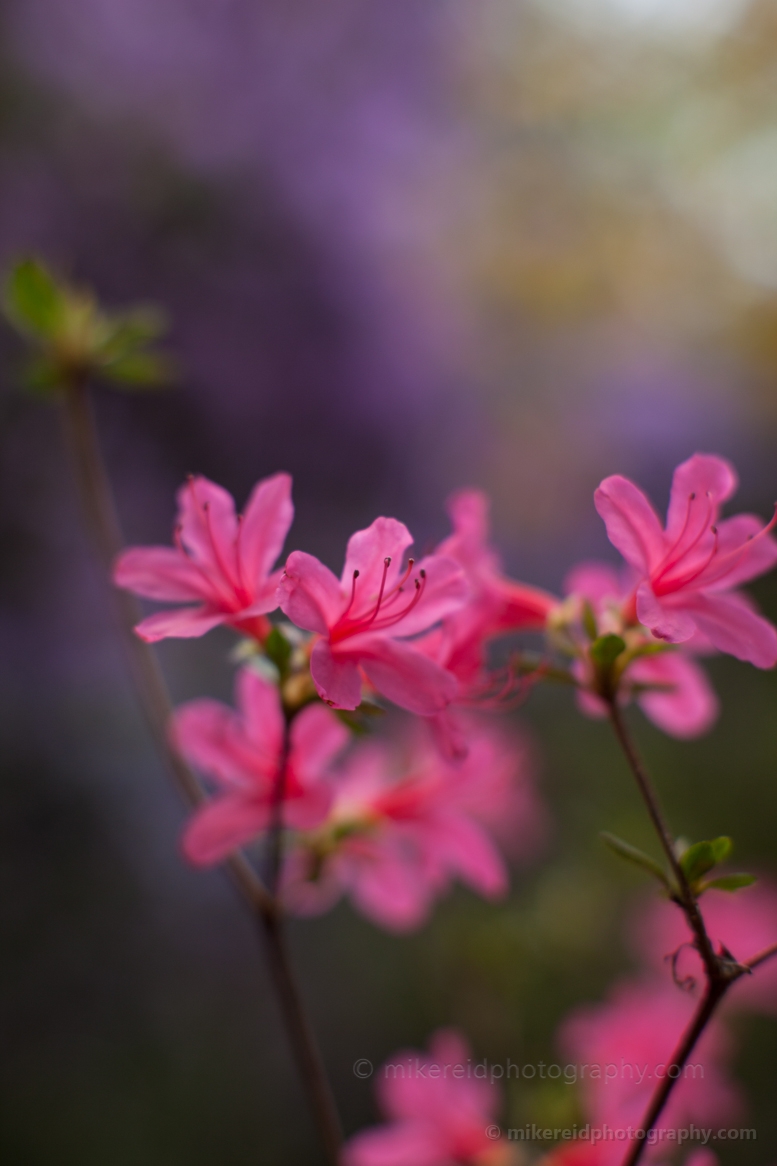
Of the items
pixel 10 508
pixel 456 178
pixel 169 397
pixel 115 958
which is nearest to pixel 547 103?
pixel 456 178

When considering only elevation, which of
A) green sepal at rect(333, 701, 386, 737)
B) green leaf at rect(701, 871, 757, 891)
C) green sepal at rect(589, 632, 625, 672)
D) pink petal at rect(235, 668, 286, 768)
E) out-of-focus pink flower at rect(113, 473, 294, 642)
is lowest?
green leaf at rect(701, 871, 757, 891)

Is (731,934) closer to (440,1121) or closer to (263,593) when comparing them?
(440,1121)

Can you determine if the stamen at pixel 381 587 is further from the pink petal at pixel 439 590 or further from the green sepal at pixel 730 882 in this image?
the green sepal at pixel 730 882

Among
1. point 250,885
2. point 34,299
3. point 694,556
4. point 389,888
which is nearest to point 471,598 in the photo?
point 694,556

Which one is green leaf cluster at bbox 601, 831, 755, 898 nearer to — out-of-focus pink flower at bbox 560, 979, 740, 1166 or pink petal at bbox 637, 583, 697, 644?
pink petal at bbox 637, 583, 697, 644

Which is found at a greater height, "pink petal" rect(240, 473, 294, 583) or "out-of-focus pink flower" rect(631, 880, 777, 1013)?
"pink petal" rect(240, 473, 294, 583)

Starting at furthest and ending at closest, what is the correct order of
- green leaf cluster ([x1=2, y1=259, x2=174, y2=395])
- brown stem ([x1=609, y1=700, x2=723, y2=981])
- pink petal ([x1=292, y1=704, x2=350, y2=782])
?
green leaf cluster ([x1=2, y1=259, x2=174, y2=395]) < pink petal ([x1=292, y1=704, x2=350, y2=782]) < brown stem ([x1=609, y1=700, x2=723, y2=981])

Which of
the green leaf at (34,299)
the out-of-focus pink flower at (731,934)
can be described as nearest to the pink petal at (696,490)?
the green leaf at (34,299)

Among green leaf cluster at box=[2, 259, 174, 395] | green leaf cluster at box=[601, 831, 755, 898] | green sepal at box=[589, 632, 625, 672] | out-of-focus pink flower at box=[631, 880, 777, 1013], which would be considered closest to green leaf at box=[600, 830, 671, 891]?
green leaf cluster at box=[601, 831, 755, 898]
